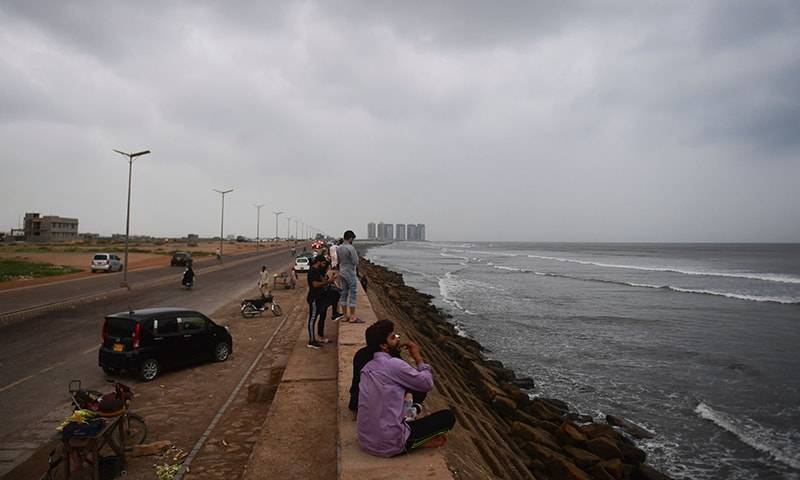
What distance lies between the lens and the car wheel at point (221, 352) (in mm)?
10727

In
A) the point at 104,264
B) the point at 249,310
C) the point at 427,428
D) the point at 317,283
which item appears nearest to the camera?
the point at 427,428

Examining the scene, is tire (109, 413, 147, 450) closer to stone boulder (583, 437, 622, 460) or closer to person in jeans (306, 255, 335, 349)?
person in jeans (306, 255, 335, 349)

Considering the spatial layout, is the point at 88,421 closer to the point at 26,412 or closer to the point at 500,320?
the point at 26,412

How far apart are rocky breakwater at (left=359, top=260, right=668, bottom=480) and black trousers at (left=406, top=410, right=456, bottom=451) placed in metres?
2.30

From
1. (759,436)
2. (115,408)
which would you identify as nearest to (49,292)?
(115,408)

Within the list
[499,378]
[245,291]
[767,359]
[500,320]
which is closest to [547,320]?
[500,320]

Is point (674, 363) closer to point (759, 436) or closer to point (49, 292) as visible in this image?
point (759, 436)

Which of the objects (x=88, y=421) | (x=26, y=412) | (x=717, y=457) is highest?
(x=88, y=421)

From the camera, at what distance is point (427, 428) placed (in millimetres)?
4402

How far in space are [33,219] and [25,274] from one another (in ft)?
374

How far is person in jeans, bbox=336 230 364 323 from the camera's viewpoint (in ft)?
31.7

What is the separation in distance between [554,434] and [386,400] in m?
7.62

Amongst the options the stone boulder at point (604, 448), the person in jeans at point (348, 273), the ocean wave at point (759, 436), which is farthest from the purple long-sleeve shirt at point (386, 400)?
the ocean wave at point (759, 436)

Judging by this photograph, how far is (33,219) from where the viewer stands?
397ft
